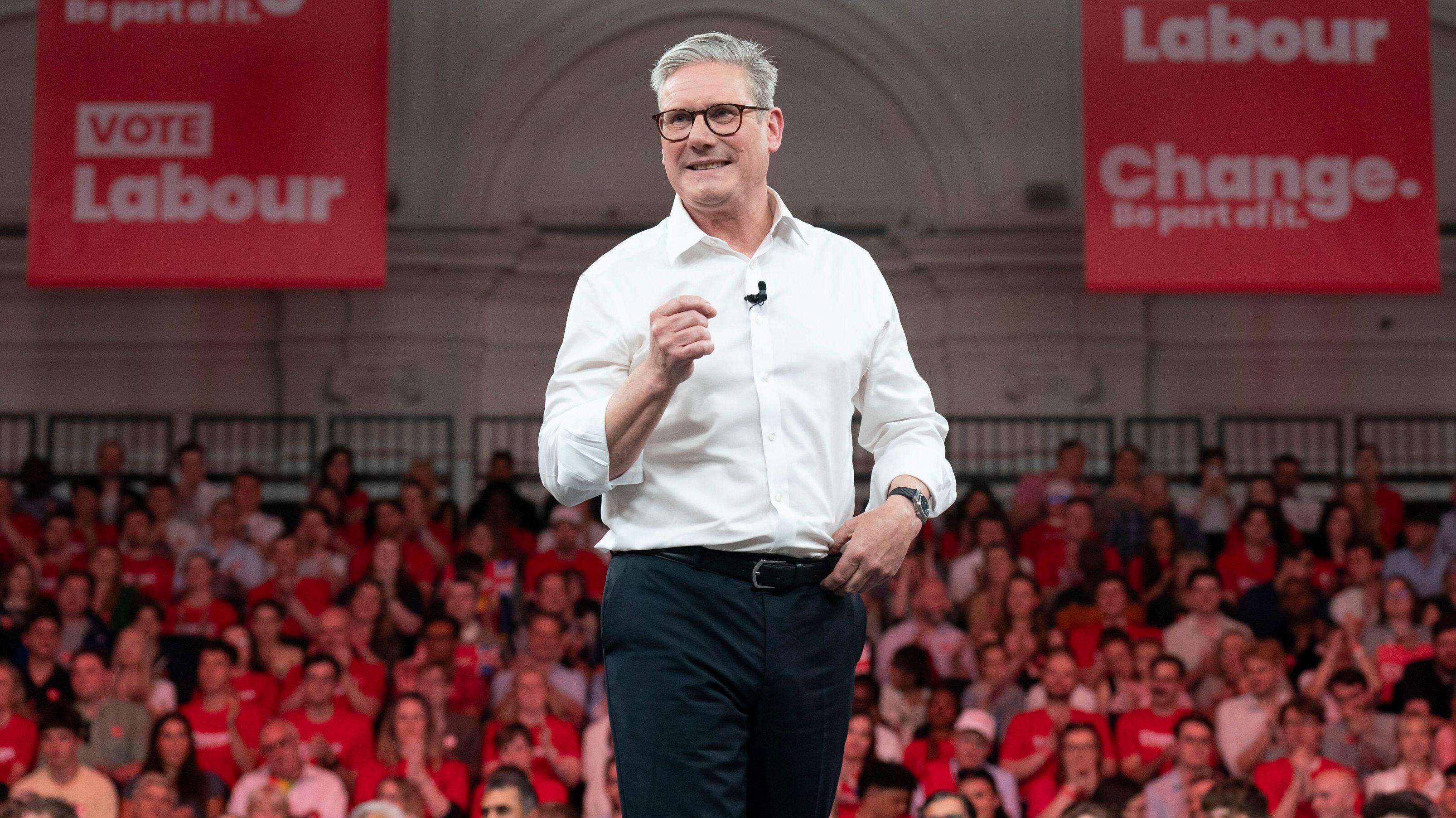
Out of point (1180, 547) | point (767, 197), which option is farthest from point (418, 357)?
point (767, 197)

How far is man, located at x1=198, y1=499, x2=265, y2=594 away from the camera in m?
6.91

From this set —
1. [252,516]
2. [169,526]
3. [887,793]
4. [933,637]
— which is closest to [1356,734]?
[933,637]

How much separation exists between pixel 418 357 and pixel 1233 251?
567 cm

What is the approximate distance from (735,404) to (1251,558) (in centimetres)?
567

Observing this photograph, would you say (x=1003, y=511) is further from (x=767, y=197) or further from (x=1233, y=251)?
(x=767, y=197)

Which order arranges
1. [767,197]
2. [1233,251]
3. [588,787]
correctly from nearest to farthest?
[767,197] → [588,787] → [1233,251]

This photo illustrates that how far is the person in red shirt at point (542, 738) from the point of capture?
5.55m

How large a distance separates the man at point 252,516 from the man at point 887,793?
335 centimetres

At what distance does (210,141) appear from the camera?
239 inches

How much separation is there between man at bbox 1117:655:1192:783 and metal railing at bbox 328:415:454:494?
17.1ft

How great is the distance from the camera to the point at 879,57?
33.7ft

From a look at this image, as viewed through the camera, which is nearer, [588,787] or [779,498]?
[779,498]

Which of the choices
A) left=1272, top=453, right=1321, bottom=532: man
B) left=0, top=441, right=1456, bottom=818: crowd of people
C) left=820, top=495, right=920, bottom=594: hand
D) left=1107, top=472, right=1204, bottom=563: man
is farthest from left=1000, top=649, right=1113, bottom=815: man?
left=820, top=495, right=920, bottom=594: hand

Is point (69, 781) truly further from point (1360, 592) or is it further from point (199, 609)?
point (1360, 592)
